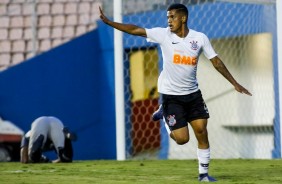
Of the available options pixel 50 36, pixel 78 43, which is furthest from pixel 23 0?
pixel 78 43

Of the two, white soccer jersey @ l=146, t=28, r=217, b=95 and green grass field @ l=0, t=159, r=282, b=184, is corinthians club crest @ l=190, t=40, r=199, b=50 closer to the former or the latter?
white soccer jersey @ l=146, t=28, r=217, b=95

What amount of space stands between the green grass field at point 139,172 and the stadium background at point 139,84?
3.18 m

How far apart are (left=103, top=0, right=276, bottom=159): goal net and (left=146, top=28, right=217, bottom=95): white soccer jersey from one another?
541 centimetres

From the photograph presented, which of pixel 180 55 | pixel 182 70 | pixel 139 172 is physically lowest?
pixel 139 172

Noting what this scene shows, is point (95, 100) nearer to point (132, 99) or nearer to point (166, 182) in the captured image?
point (132, 99)

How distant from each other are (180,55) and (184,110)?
1.67 feet

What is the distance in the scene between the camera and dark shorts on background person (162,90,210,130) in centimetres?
920

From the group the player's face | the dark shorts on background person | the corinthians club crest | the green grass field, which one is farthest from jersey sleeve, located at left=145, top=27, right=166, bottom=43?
the green grass field

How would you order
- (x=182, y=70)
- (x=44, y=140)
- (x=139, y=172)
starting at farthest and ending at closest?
(x=44, y=140) < (x=139, y=172) < (x=182, y=70)

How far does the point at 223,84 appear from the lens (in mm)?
16078

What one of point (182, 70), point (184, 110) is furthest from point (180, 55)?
point (184, 110)

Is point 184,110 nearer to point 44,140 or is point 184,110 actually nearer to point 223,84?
point 44,140

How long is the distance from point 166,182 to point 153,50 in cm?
760

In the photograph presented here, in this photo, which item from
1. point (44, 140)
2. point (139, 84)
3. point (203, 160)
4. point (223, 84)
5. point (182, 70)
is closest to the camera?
point (203, 160)
